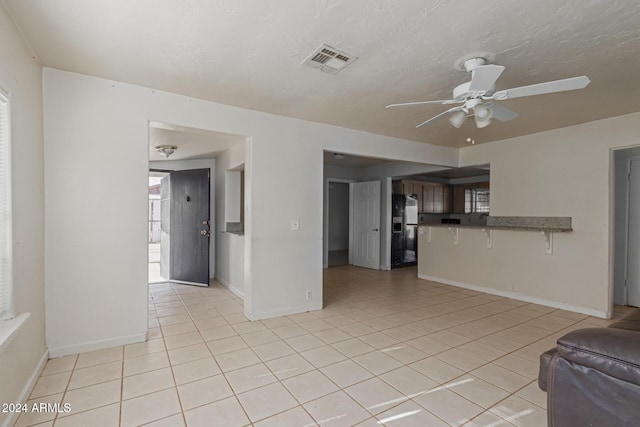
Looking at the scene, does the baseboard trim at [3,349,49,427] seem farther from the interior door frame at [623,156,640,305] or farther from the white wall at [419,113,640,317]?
the interior door frame at [623,156,640,305]

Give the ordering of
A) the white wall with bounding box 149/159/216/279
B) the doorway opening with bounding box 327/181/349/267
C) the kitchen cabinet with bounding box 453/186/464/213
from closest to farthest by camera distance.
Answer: the white wall with bounding box 149/159/216/279 < the kitchen cabinet with bounding box 453/186/464/213 < the doorway opening with bounding box 327/181/349/267

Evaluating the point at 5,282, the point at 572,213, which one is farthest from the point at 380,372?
the point at 572,213

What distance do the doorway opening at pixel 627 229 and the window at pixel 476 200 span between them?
10.6 feet

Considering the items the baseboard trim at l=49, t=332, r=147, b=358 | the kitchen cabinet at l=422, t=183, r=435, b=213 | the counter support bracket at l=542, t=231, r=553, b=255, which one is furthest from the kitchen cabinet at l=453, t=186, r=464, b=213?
the baseboard trim at l=49, t=332, r=147, b=358

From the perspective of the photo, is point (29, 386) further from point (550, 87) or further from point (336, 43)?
point (550, 87)

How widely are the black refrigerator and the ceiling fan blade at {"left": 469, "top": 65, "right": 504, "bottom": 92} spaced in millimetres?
4777

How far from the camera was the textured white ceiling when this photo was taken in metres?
1.76

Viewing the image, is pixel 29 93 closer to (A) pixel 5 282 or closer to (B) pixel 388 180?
(A) pixel 5 282

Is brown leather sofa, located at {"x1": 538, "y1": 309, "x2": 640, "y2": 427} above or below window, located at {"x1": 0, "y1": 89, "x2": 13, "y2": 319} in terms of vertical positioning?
below

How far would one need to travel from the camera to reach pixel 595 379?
48.9 inches

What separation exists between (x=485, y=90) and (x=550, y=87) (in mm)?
389

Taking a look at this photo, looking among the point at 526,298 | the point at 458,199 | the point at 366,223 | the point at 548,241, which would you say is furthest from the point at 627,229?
the point at 366,223

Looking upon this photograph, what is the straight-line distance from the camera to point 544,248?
429 cm

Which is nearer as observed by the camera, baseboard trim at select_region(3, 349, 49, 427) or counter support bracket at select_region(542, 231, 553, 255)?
baseboard trim at select_region(3, 349, 49, 427)
